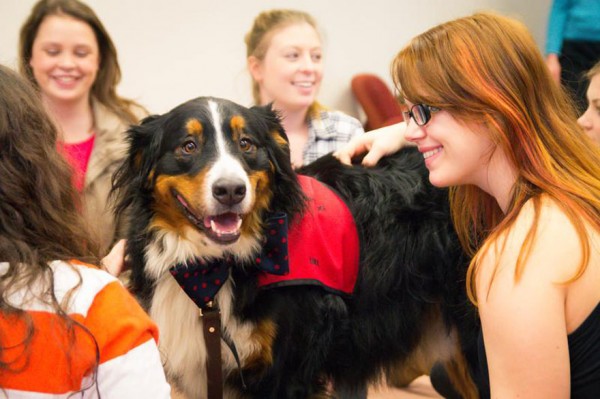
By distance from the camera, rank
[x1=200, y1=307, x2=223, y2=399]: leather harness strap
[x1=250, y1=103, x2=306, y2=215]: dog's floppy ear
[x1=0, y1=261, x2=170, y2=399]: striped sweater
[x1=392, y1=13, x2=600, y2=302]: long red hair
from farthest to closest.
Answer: [x1=250, y1=103, x2=306, y2=215]: dog's floppy ear
[x1=200, y1=307, x2=223, y2=399]: leather harness strap
[x1=392, y1=13, x2=600, y2=302]: long red hair
[x1=0, y1=261, x2=170, y2=399]: striped sweater

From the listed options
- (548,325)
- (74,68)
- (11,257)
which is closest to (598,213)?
(548,325)

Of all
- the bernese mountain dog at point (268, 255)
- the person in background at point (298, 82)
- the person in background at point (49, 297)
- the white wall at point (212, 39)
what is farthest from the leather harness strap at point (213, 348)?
the white wall at point (212, 39)

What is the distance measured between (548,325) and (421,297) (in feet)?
2.65

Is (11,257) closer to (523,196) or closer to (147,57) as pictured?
(523,196)

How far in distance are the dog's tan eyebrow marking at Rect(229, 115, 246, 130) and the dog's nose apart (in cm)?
20

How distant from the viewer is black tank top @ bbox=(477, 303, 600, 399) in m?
1.24

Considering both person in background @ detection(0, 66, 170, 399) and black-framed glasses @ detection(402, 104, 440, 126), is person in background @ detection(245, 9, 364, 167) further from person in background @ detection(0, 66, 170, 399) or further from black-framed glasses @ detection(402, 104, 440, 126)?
person in background @ detection(0, 66, 170, 399)

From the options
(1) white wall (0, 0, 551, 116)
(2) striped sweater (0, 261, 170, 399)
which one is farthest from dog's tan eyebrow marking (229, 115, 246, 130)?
(1) white wall (0, 0, 551, 116)

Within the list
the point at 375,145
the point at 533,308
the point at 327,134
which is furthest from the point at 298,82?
the point at 533,308

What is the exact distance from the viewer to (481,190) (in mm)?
1623

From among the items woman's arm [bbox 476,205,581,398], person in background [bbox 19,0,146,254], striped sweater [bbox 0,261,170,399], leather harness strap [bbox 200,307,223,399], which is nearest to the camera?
striped sweater [bbox 0,261,170,399]

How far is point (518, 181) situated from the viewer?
1338mm

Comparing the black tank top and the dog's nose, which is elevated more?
the dog's nose

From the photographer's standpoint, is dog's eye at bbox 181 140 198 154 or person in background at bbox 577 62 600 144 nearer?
dog's eye at bbox 181 140 198 154
